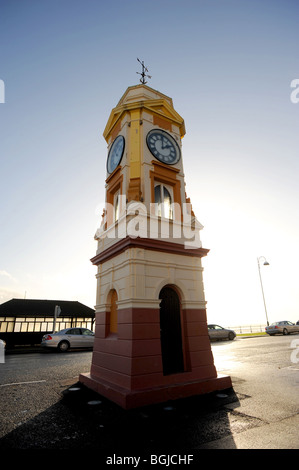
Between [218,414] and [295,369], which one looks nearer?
[218,414]

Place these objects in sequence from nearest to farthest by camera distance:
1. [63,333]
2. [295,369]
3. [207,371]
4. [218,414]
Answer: [218,414] → [207,371] → [295,369] → [63,333]

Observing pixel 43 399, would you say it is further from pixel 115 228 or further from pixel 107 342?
pixel 115 228

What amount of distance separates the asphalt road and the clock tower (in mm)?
527

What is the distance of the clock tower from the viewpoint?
586 centimetres

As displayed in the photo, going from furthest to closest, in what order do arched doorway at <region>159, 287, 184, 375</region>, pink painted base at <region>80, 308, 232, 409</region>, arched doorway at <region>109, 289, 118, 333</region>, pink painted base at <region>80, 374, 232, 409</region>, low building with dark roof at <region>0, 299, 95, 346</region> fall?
low building with dark roof at <region>0, 299, 95, 346</region>, arched doorway at <region>109, 289, 118, 333</region>, arched doorway at <region>159, 287, 184, 375</region>, pink painted base at <region>80, 308, 232, 409</region>, pink painted base at <region>80, 374, 232, 409</region>

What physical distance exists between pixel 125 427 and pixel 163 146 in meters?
8.21

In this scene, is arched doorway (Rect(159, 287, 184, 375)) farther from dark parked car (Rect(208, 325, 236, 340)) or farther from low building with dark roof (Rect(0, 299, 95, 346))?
dark parked car (Rect(208, 325, 236, 340))

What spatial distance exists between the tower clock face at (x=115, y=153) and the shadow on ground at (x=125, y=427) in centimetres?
750


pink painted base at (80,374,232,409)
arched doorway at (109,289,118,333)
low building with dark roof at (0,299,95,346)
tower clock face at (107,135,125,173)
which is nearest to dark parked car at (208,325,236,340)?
low building with dark roof at (0,299,95,346)

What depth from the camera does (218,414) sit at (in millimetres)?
4645

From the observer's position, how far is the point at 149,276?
6.57m

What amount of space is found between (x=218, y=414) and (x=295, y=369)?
6269 mm
